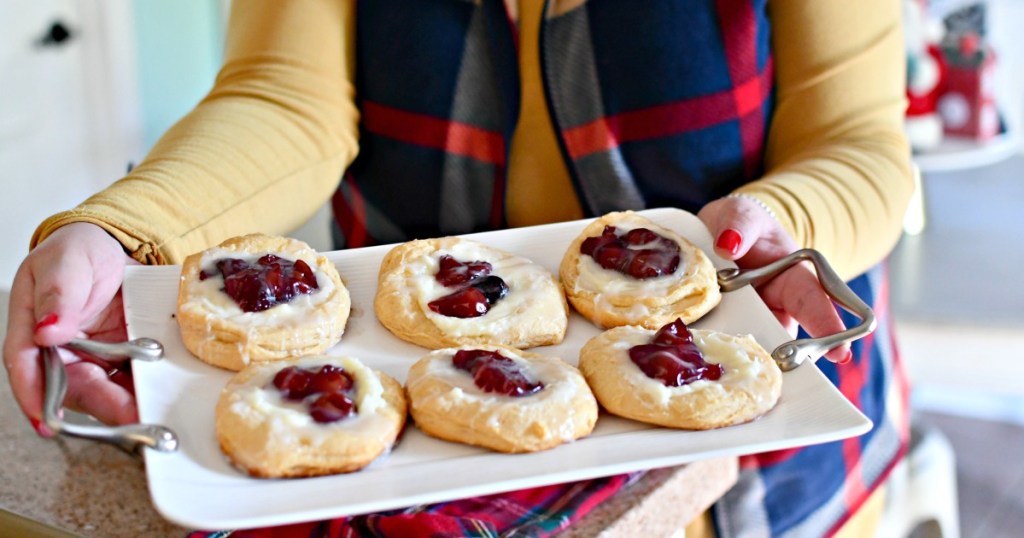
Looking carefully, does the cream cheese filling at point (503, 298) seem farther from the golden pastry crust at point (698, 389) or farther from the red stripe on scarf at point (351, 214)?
the red stripe on scarf at point (351, 214)

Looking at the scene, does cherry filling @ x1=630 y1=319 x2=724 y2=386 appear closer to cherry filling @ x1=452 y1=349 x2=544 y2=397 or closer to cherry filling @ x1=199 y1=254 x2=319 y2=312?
cherry filling @ x1=452 y1=349 x2=544 y2=397

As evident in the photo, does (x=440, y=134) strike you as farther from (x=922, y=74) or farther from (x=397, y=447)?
(x=922, y=74)

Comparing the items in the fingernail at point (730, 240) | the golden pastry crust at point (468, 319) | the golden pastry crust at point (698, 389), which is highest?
the fingernail at point (730, 240)

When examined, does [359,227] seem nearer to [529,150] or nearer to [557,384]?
[529,150]

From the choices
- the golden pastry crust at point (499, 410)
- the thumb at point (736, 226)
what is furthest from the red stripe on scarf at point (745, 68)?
the golden pastry crust at point (499, 410)

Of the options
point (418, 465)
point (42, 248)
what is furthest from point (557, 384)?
point (42, 248)

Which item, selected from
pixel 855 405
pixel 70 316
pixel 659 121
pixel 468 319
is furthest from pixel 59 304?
pixel 855 405
